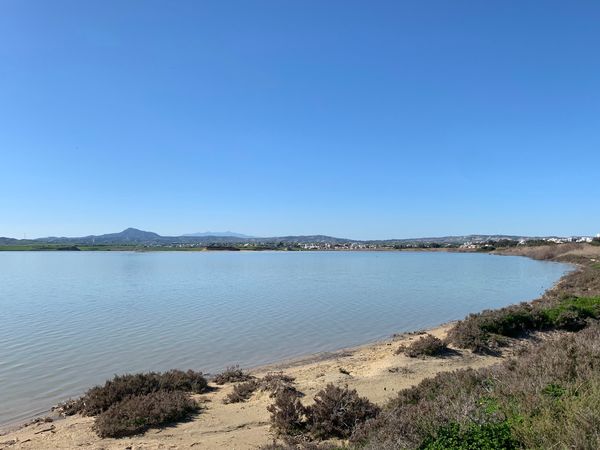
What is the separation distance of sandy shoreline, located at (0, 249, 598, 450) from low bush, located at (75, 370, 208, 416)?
0.31m

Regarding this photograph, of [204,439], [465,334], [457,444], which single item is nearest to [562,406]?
[457,444]

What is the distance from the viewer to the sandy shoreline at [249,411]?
281 inches

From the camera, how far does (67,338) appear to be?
16.2m

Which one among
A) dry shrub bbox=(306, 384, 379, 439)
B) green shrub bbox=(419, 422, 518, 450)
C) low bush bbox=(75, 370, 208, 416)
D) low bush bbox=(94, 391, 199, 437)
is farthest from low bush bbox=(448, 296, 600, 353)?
green shrub bbox=(419, 422, 518, 450)

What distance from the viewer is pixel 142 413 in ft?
25.9

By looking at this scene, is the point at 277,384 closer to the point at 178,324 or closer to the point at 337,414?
the point at 337,414

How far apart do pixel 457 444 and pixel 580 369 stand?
2982mm

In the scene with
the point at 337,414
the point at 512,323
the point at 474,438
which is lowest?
the point at 337,414

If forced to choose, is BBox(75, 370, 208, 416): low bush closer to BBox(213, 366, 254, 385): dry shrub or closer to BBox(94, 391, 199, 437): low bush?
BBox(94, 391, 199, 437): low bush

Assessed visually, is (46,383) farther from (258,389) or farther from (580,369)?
(580,369)

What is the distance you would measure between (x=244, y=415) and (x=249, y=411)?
21 centimetres

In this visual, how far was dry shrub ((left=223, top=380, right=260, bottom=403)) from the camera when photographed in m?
9.08

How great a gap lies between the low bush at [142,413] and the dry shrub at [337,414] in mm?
2413

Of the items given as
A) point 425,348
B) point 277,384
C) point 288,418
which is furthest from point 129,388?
point 425,348
